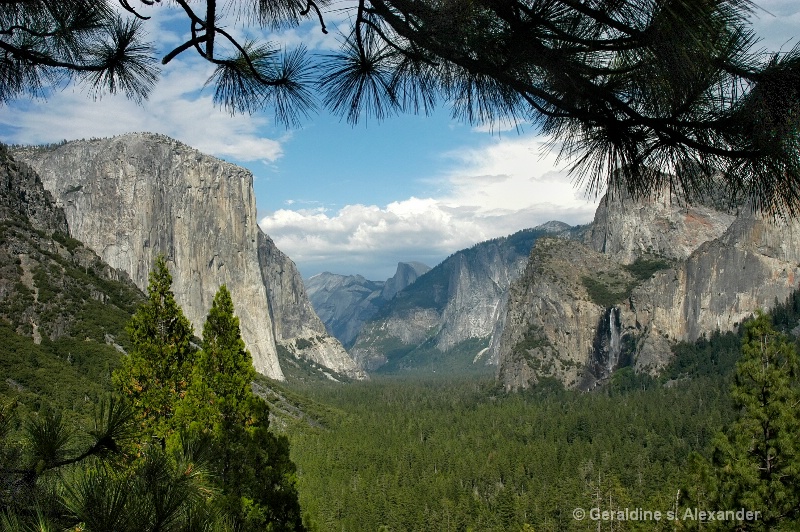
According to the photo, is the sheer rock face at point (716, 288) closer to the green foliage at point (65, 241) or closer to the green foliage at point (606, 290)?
the green foliage at point (606, 290)

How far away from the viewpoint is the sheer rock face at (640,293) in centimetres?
10725

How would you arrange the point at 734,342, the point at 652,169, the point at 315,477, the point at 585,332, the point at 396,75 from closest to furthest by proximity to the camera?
1. the point at 652,169
2. the point at 396,75
3. the point at 315,477
4. the point at 734,342
5. the point at 585,332

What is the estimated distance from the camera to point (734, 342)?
345ft

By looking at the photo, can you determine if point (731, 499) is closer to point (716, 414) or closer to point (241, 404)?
point (241, 404)

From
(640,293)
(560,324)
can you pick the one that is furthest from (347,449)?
(560,324)

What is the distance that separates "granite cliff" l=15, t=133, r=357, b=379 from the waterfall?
252 ft

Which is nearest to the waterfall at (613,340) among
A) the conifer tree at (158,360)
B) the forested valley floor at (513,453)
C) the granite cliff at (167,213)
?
the forested valley floor at (513,453)

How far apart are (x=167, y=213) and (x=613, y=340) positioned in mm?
96720

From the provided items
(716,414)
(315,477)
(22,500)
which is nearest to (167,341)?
(22,500)

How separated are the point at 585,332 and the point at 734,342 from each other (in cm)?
3607

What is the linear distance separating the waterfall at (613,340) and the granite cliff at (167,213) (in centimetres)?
7694

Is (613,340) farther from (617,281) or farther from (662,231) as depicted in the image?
(662,231)

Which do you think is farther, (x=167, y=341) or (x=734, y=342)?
(x=734, y=342)

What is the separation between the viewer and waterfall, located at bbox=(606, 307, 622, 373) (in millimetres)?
130875
